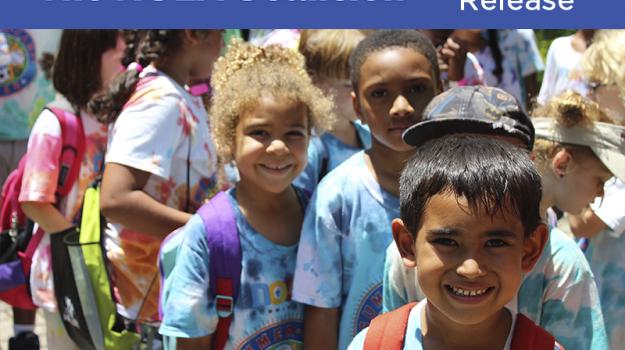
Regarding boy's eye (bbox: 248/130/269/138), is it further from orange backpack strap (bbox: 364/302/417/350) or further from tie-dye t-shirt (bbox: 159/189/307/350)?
orange backpack strap (bbox: 364/302/417/350)

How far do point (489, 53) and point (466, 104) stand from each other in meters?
3.39

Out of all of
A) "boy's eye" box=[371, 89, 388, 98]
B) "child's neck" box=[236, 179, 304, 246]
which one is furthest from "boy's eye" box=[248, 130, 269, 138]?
"boy's eye" box=[371, 89, 388, 98]

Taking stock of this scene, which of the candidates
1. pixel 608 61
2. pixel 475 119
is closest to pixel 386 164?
pixel 475 119

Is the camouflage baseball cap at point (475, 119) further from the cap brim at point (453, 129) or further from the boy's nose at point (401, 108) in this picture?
the boy's nose at point (401, 108)

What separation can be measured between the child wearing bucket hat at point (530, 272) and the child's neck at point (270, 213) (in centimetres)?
54

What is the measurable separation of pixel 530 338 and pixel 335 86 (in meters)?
1.99

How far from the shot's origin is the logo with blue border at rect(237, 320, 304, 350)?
321 cm

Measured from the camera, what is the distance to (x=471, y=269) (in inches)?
88.9

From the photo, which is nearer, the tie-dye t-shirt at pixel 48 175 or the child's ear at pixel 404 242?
the child's ear at pixel 404 242

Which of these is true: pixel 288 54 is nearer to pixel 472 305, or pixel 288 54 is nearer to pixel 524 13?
pixel 524 13

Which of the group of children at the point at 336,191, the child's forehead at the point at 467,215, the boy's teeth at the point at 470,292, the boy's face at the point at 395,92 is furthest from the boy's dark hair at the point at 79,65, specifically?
the boy's teeth at the point at 470,292

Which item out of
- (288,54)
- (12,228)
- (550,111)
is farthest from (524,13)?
(12,228)

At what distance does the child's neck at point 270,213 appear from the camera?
3.31 m

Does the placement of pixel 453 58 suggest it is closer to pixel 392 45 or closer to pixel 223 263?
pixel 392 45
